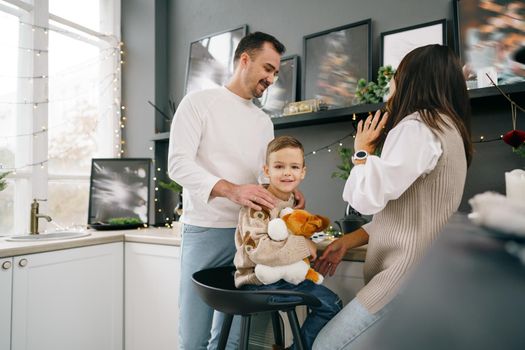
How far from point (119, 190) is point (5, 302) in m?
1.16

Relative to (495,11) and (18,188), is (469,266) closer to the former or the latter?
(495,11)

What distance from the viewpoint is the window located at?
8.52 ft

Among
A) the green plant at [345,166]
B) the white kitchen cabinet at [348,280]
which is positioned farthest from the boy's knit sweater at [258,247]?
the green plant at [345,166]

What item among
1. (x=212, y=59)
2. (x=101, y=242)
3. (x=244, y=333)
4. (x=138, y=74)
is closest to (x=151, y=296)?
(x=101, y=242)

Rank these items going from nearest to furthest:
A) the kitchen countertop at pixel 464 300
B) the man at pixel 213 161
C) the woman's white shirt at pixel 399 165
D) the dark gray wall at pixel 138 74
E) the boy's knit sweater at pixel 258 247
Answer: the kitchen countertop at pixel 464 300
the woman's white shirt at pixel 399 165
the boy's knit sweater at pixel 258 247
the man at pixel 213 161
the dark gray wall at pixel 138 74

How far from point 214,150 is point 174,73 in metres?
1.77

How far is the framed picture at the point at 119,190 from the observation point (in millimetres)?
2846

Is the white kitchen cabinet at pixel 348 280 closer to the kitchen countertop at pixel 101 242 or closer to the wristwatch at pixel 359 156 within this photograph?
the kitchen countertop at pixel 101 242

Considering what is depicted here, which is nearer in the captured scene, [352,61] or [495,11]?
[495,11]

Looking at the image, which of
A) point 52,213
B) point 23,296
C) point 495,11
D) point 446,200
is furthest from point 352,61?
point 52,213

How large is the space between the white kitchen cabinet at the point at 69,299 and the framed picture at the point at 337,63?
1.55 m

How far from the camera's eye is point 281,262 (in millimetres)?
1202

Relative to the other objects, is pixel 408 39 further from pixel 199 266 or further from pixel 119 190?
pixel 119 190

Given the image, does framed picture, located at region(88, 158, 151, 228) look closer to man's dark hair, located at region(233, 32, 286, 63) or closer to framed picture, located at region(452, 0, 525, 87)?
man's dark hair, located at region(233, 32, 286, 63)
